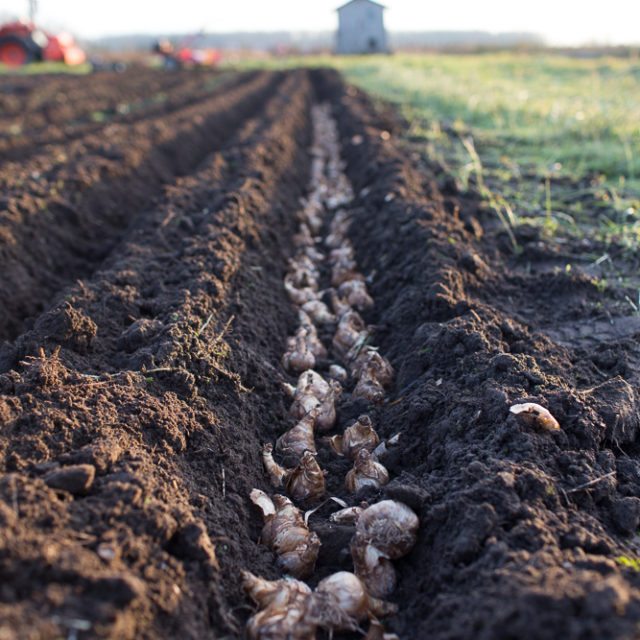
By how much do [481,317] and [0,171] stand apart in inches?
217

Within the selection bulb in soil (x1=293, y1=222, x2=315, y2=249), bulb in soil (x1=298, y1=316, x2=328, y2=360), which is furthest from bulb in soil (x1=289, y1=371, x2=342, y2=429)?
bulb in soil (x1=293, y1=222, x2=315, y2=249)

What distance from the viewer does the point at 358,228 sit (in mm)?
6219

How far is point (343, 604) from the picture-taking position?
7.46 ft

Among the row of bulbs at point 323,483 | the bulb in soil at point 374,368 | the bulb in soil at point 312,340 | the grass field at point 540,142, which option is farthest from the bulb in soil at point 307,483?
the grass field at point 540,142

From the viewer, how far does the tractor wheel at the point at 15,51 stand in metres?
23.6

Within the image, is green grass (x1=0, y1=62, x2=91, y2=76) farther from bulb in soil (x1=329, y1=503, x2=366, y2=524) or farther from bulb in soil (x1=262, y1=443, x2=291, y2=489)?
bulb in soil (x1=329, y1=503, x2=366, y2=524)

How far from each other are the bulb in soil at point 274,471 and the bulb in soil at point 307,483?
0.20 feet

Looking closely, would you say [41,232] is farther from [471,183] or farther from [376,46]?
[376,46]

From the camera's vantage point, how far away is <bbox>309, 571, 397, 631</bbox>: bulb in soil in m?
2.22

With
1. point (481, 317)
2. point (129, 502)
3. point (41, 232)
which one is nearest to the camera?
point (129, 502)

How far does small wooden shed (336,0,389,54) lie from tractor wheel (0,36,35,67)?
46.6 feet

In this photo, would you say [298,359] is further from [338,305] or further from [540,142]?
[540,142]

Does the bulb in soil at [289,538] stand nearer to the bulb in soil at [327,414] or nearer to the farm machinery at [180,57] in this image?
the bulb in soil at [327,414]

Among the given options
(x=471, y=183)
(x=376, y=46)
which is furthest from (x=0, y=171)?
(x=376, y=46)
